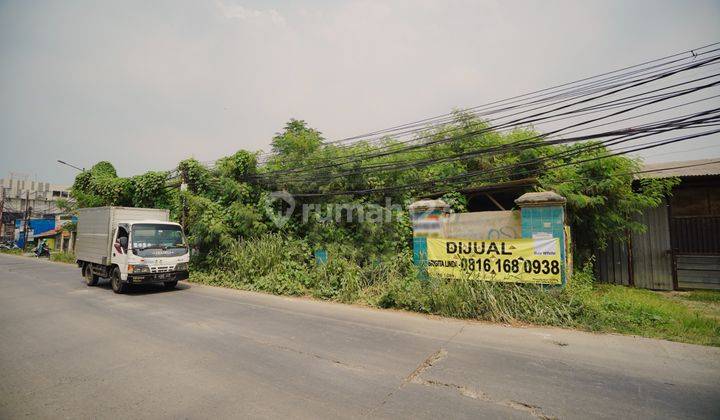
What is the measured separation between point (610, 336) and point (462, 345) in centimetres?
303

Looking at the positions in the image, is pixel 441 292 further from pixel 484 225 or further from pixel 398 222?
pixel 398 222

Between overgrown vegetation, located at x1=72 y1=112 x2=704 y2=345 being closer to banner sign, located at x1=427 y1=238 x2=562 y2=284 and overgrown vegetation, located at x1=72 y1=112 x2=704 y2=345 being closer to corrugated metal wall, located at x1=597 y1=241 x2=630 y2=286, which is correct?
banner sign, located at x1=427 y1=238 x2=562 y2=284

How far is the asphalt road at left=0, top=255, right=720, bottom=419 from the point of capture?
3.30 metres

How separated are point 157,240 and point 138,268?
120 cm

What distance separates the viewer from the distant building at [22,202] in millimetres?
43744

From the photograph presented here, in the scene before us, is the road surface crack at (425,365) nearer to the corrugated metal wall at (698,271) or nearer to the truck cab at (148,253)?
the truck cab at (148,253)

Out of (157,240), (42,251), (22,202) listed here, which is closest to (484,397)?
(157,240)

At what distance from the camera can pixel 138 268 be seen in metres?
9.48

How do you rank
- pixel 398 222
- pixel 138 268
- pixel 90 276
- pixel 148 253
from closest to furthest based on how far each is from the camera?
pixel 138 268 → pixel 148 253 → pixel 398 222 → pixel 90 276

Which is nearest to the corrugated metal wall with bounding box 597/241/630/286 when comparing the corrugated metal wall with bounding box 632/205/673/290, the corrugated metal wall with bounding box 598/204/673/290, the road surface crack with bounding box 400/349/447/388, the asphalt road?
the corrugated metal wall with bounding box 598/204/673/290

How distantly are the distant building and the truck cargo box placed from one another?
105ft

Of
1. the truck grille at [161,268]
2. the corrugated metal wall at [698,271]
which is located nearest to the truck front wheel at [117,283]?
the truck grille at [161,268]

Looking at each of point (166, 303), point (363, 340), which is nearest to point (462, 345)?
point (363, 340)

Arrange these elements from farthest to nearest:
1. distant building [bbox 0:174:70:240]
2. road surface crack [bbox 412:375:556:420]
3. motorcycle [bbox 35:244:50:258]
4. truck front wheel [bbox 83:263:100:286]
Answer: distant building [bbox 0:174:70:240]
motorcycle [bbox 35:244:50:258]
truck front wheel [bbox 83:263:100:286]
road surface crack [bbox 412:375:556:420]
